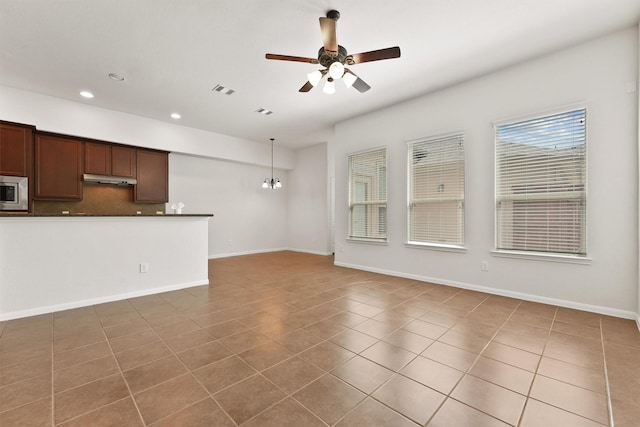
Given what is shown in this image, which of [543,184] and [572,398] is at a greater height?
[543,184]

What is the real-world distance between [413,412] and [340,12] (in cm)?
336

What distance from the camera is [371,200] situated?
5.56 m

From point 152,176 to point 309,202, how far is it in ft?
13.6

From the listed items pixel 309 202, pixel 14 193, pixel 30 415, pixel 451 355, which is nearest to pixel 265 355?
pixel 30 415

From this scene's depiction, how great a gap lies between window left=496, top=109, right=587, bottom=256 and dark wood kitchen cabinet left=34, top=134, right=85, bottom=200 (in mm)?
7148

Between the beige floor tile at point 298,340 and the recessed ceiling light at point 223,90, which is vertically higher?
the recessed ceiling light at point 223,90

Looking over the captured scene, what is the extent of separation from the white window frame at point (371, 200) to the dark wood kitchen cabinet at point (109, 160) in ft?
14.9

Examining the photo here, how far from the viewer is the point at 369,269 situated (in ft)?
17.9

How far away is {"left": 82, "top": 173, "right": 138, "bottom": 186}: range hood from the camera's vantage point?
17.3 feet

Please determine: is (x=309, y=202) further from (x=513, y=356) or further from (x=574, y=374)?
(x=574, y=374)

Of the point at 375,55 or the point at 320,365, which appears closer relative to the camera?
the point at 320,365

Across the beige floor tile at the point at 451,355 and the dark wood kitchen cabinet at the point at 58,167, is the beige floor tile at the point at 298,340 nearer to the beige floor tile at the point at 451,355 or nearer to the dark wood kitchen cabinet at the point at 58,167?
the beige floor tile at the point at 451,355

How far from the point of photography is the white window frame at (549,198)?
3.22 metres

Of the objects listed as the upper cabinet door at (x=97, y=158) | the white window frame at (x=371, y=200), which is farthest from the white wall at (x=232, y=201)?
the white window frame at (x=371, y=200)
